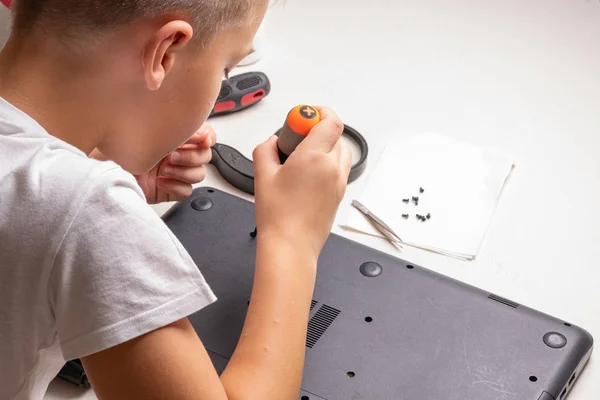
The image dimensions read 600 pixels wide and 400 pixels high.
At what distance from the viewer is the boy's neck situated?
59cm

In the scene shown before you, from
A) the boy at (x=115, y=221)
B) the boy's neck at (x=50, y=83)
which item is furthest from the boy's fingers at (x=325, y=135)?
the boy's neck at (x=50, y=83)

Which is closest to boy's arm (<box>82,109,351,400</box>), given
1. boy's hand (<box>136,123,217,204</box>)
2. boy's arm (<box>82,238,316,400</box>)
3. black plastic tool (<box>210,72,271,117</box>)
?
boy's arm (<box>82,238,316,400</box>)

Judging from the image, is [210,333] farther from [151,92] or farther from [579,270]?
[579,270]

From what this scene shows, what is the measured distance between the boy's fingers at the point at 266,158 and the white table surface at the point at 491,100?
0.60 ft

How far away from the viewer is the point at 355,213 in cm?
94

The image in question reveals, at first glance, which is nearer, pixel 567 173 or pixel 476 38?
pixel 567 173

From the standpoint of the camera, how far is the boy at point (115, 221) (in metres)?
0.55

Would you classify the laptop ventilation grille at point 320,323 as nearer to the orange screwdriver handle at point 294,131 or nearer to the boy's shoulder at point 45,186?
the orange screwdriver handle at point 294,131

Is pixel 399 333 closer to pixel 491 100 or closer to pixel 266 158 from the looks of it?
pixel 266 158

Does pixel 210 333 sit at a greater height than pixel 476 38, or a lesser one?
lesser

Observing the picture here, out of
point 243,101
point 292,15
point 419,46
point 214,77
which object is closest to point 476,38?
point 419,46

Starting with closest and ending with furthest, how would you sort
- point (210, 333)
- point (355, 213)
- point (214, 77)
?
point (214, 77)
point (210, 333)
point (355, 213)

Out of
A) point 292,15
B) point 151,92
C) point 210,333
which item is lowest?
point 210,333

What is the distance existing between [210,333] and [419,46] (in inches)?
25.2
